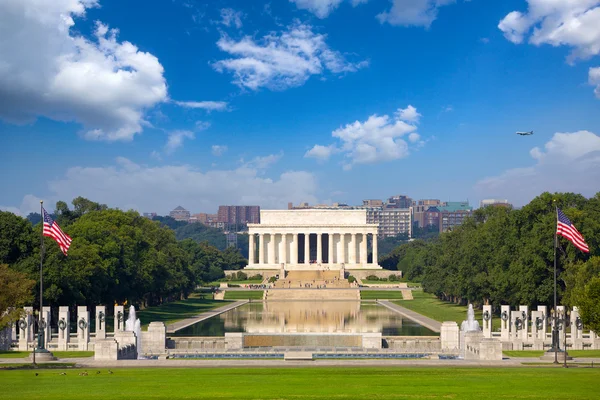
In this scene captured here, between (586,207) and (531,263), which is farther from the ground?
(586,207)

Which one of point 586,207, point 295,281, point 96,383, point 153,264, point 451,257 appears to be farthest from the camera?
point 295,281

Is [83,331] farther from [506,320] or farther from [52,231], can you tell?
[506,320]

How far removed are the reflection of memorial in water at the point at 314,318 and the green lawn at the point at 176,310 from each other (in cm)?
370

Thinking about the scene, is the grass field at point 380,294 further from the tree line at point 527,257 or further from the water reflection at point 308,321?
the tree line at point 527,257

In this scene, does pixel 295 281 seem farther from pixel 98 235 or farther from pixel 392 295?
pixel 98 235

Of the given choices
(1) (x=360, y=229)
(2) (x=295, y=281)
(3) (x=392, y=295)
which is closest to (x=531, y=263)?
(3) (x=392, y=295)

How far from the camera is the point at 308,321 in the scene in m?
62.5

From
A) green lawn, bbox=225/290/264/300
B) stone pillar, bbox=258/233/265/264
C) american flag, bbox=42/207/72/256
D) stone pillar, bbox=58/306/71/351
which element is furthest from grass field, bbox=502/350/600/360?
stone pillar, bbox=258/233/265/264

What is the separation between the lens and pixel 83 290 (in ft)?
189

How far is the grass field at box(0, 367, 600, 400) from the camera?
23172 millimetres

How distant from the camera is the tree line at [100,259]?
2126 inches

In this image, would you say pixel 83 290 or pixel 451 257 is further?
pixel 451 257

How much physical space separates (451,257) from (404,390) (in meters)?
58.1

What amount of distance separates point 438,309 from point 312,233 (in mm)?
77223
